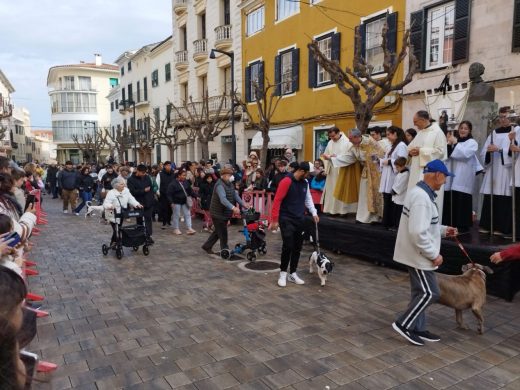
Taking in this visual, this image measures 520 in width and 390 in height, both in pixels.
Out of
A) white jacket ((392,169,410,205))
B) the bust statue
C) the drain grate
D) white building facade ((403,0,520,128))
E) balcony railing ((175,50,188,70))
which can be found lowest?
the drain grate

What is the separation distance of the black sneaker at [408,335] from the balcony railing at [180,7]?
90.9 ft

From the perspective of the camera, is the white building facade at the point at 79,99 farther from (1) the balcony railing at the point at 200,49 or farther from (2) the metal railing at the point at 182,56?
(1) the balcony railing at the point at 200,49

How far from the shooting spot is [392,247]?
22.7 ft

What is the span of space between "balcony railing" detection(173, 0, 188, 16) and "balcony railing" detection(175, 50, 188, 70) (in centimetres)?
274

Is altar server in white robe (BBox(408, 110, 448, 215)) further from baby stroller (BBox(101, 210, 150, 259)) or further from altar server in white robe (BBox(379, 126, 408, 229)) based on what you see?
baby stroller (BBox(101, 210, 150, 259))

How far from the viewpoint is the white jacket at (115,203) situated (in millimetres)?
8156

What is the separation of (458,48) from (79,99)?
64878mm

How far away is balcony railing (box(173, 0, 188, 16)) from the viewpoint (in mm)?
27484

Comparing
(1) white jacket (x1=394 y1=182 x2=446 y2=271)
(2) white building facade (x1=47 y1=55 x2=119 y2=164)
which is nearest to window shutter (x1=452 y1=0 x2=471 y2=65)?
(1) white jacket (x1=394 y1=182 x2=446 y2=271)

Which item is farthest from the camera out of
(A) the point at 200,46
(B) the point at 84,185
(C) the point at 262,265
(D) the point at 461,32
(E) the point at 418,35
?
(A) the point at 200,46

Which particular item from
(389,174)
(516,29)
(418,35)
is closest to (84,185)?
(389,174)

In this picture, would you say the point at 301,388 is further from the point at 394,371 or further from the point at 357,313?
the point at 357,313

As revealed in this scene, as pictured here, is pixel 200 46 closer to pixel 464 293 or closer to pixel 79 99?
pixel 464 293

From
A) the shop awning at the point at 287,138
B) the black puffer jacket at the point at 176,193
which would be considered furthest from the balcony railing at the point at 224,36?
the black puffer jacket at the point at 176,193
